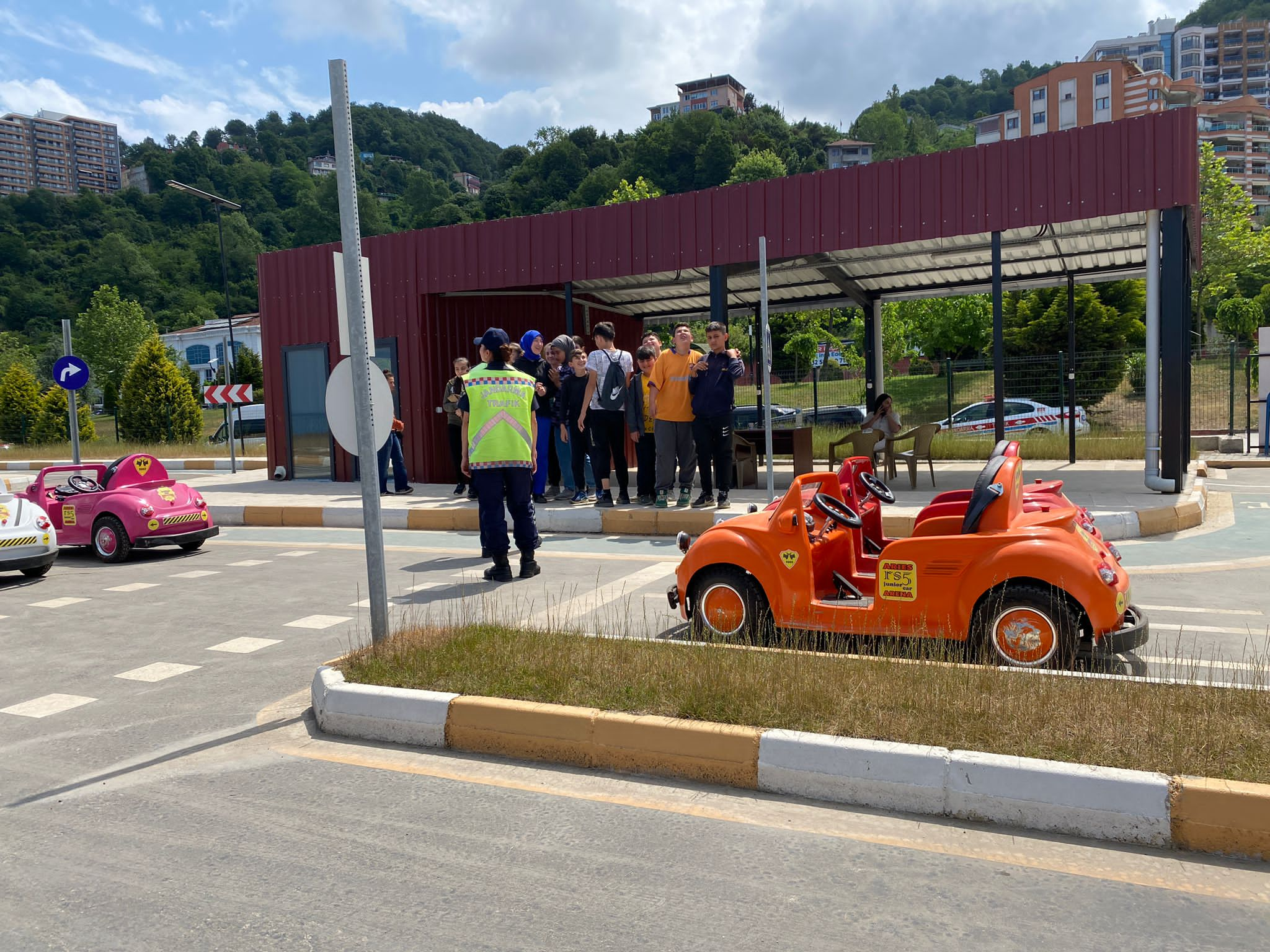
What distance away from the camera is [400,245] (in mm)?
17250

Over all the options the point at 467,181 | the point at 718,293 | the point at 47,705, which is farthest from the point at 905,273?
the point at 467,181

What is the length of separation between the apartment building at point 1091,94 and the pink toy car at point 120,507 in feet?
401

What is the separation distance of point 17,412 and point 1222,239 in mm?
54950

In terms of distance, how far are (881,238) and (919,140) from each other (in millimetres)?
145638

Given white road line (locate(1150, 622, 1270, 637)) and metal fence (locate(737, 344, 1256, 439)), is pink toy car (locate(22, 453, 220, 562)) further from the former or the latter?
metal fence (locate(737, 344, 1256, 439))

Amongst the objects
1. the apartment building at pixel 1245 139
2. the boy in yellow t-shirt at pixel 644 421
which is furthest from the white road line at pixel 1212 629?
the apartment building at pixel 1245 139

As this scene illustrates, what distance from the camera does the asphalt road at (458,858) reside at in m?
3.06

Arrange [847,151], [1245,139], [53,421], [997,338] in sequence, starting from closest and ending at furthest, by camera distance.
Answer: [997,338], [53,421], [1245,139], [847,151]

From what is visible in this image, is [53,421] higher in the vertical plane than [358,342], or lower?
higher

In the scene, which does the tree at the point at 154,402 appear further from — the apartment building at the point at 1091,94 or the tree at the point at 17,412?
the apartment building at the point at 1091,94

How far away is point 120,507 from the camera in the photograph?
11.2 meters

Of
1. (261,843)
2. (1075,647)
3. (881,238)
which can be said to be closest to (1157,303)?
(881,238)

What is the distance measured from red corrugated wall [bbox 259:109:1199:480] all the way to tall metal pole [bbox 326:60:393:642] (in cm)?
874

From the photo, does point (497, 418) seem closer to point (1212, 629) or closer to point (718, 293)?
point (1212, 629)
